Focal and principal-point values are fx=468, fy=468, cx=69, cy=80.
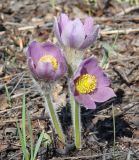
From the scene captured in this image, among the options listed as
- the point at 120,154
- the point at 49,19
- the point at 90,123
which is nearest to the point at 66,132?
the point at 90,123

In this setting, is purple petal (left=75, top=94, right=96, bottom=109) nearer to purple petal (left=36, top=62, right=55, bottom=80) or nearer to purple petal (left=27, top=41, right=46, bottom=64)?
purple petal (left=36, top=62, right=55, bottom=80)


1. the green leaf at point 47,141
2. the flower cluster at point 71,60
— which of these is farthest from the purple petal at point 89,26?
the green leaf at point 47,141

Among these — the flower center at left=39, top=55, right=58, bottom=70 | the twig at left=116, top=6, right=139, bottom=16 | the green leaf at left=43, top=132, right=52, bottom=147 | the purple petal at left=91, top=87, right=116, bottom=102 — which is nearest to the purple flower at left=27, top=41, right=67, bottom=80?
the flower center at left=39, top=55, right=58, bottom=70

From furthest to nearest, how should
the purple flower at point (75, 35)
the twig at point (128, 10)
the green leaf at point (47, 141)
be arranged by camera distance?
the twig at point (128, 10) < the green leaf at point (47, 141) < the purple flower at point (75, 35)

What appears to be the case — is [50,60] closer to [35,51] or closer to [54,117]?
[35,51]

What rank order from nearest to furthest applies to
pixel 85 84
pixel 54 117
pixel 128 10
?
pixel 85 84 → pixel 54 117 → pixel 128 10

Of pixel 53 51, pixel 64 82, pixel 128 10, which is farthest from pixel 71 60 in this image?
pixel 128 10

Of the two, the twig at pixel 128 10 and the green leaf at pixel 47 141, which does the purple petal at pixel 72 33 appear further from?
the twig at pixel 128 10
